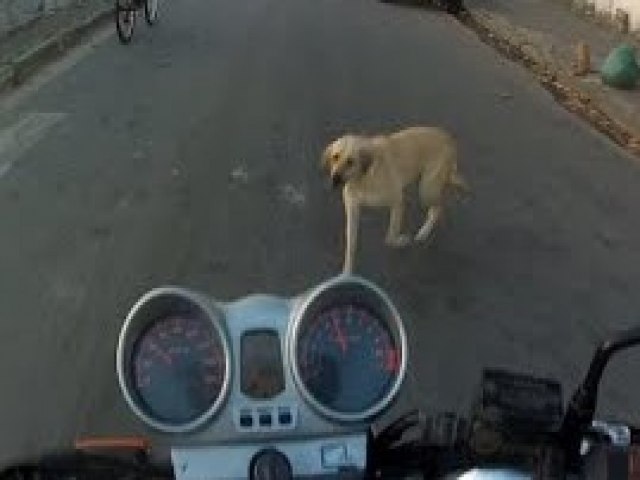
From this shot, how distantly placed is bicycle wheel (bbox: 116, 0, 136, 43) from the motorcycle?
577 inches

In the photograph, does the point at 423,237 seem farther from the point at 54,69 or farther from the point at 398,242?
the point at 54,69

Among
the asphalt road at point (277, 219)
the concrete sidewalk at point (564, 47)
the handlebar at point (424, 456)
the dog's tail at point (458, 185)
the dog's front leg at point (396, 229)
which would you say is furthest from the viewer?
the concrete sidewalk at point (564, 47)

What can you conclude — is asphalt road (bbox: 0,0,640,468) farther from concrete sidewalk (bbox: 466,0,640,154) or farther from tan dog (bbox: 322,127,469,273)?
concrete sidewalk (bbox: 466,0,640,154)

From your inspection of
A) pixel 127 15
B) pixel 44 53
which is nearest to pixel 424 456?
pixel 44 53

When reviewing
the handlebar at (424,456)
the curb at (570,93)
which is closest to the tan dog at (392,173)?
the curb at (570,93)

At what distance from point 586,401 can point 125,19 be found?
49.9 feet

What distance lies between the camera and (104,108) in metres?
12.7

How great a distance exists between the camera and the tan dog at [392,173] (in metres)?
7.64

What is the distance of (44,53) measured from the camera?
15711 mm

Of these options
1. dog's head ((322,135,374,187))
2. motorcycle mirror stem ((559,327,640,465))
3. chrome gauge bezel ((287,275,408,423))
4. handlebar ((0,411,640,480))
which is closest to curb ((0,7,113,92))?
dog's head ((322,135,374,187))

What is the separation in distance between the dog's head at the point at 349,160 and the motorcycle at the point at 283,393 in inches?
200

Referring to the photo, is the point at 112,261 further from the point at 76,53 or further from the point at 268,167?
the point at 76,53

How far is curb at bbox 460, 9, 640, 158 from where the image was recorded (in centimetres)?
1271

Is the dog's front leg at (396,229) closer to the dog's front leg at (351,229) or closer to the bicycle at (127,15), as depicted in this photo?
the dog's front leg at (351,229)
